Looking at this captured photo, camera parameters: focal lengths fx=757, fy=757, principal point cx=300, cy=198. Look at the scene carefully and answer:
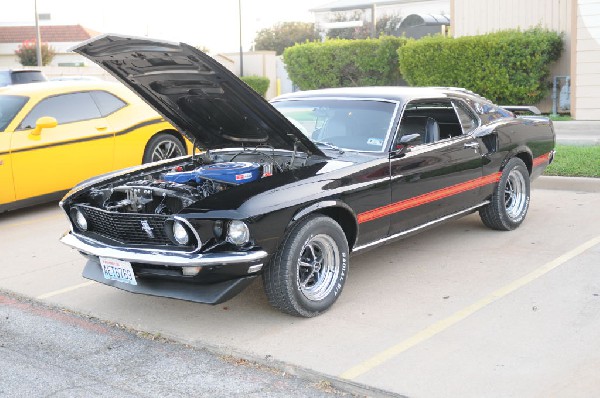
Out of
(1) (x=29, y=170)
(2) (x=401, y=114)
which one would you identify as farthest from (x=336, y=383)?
(1) (x=29, y=170)

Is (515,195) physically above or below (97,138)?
below

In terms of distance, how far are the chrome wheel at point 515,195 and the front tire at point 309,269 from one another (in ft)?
8.71

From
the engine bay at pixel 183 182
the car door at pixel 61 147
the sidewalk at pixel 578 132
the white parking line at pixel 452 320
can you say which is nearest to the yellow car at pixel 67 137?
the car door at pixel 61 147

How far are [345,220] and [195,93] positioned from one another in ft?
5.00

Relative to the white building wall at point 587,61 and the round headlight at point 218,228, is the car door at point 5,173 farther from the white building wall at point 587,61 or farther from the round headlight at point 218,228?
the white building wall at point 587,61

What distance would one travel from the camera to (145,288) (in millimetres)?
4906

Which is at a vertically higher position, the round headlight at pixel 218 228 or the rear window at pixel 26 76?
the rear window at pixel 26 76

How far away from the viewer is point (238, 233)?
4.65m

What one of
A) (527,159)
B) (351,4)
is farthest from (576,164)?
(351,4)

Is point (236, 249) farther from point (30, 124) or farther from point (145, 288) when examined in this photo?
point (30, 124)

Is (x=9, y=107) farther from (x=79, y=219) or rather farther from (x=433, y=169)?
(x=433, y=169)

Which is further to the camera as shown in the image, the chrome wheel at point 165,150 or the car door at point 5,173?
the chrome wheel at point 165,150

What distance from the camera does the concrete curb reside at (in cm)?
905

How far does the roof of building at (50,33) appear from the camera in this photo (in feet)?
187
